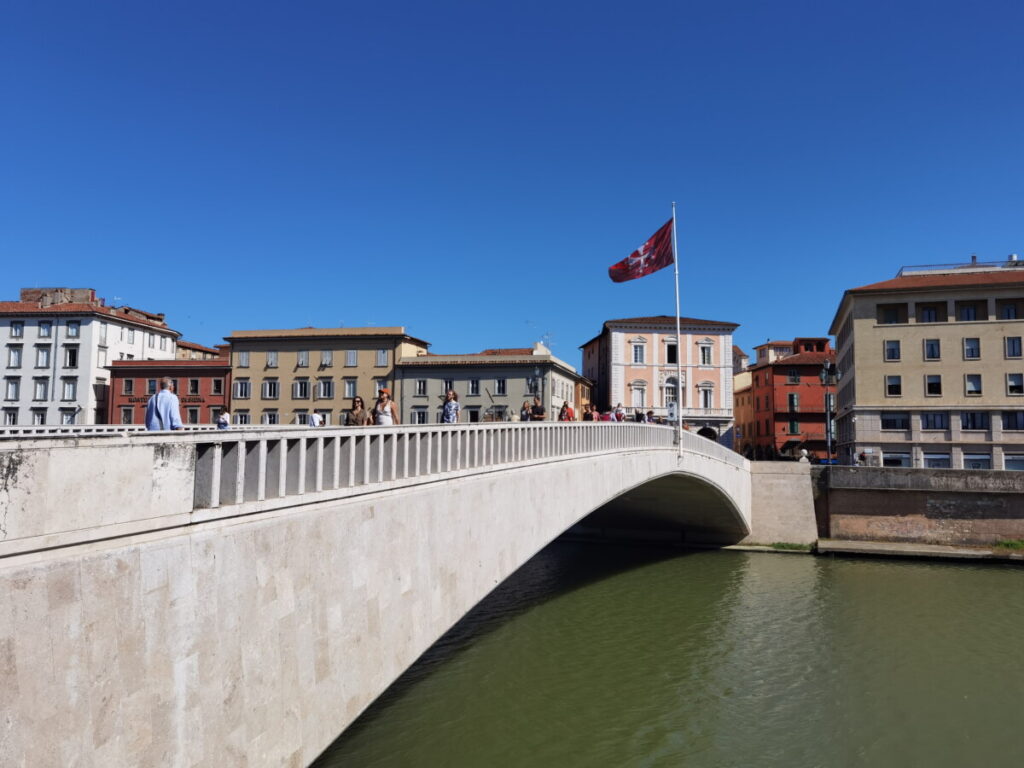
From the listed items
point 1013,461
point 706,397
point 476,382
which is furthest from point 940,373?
point 476,382

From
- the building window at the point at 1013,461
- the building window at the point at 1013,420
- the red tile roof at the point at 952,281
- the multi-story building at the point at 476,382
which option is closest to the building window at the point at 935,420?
the building window at the point at 1013,420

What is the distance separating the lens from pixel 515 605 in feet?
68.3

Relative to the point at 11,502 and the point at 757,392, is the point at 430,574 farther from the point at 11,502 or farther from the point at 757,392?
the point at 757,392

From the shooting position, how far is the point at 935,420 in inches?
1490

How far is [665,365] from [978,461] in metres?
23.2

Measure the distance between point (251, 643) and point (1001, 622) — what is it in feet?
70.3

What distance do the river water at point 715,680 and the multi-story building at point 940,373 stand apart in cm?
1541

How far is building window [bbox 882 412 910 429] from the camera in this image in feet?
126

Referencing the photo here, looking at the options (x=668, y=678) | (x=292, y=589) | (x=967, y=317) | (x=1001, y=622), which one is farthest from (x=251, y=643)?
(x=967, y=317)

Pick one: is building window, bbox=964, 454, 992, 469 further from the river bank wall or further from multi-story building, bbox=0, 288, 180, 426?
multi-story building, bbox=0, 288, 180, 426

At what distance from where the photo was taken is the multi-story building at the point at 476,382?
4862cm

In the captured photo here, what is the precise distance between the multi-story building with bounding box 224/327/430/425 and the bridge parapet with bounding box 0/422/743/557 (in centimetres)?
4207

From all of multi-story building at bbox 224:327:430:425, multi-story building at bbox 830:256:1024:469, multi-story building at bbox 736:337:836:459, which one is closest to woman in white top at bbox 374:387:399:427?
multi-story building at bbox 830:256:1024:469

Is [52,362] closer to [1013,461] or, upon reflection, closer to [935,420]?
[935,420]
